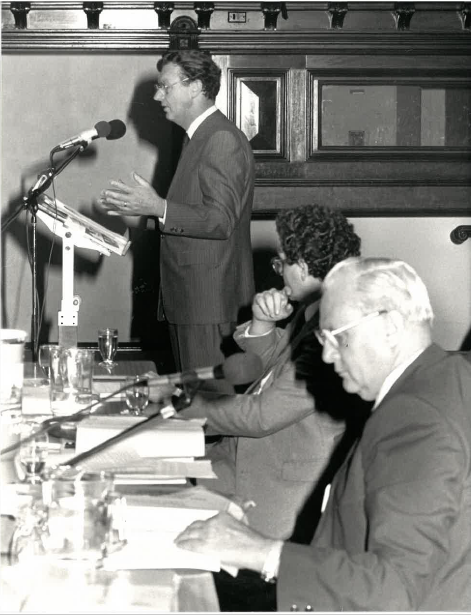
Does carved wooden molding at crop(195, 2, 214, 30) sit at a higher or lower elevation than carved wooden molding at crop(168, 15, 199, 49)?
higher

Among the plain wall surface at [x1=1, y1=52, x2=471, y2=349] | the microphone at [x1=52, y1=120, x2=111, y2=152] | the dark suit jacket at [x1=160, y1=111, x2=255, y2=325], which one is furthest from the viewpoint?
the plain wall surface at [x1=1, y1=52, x2=471, y2=349]

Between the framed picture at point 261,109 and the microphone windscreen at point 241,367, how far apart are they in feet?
11.9

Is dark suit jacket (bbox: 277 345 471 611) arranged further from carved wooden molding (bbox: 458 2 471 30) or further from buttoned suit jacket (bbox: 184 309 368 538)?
carved wooden molding (bbox: 458 2 471 30)

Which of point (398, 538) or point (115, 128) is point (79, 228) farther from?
point (398, 538)

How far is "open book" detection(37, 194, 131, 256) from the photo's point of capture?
10.2 ft

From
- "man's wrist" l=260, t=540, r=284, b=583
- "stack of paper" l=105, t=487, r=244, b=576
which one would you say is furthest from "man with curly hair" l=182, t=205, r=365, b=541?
"man's wrist" l=260, t=540, r=284, b=583

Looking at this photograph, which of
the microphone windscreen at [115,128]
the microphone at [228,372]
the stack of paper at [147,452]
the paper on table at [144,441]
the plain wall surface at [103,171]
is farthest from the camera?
the plain wall surface at [103,171]

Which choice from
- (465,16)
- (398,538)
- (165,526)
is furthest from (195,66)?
(398,538)

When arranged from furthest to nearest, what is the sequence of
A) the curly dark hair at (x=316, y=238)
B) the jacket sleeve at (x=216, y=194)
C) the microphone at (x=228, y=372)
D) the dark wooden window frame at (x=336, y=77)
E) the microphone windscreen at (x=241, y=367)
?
the dark wooden window frame at (x=336, y=77), the jacket sleeve at (x=216, y=194), the curly dark hair at (x=316, y=238), the microphone windscreen at (x=241, y=367), the microphone at (x=228, y=372)

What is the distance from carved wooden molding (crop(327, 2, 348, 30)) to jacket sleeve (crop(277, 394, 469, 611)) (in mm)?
4194

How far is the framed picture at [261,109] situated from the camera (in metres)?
5.29

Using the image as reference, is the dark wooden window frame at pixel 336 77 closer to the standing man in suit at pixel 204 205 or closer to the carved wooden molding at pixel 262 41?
the carved wooden molding at pixel 262 41

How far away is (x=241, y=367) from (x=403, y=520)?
0.48 metres

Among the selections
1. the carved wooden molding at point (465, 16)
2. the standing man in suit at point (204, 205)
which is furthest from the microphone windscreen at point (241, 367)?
the carved wooden molding at point (465, 16)
